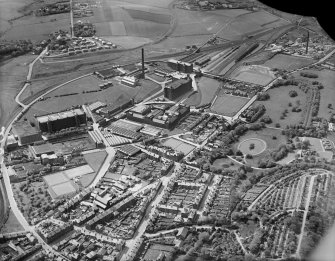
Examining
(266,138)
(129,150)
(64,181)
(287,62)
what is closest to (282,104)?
(266,138)

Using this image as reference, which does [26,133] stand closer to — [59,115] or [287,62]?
[59,115]

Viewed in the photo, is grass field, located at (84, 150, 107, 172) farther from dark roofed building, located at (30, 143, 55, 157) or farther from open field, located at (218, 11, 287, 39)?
open field, located at (218, 11, 287, 39)

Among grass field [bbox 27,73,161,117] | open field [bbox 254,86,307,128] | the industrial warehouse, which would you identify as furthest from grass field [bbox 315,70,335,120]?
the industrial warehouse

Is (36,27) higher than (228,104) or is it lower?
higher

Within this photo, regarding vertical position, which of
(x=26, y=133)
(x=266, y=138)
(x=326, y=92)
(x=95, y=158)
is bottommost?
(x=326, y=92)

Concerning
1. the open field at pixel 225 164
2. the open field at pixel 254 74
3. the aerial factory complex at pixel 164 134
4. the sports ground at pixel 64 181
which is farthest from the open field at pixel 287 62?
the sports ground at pixel 64 181

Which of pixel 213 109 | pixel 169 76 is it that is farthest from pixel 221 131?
pixel 169 76
